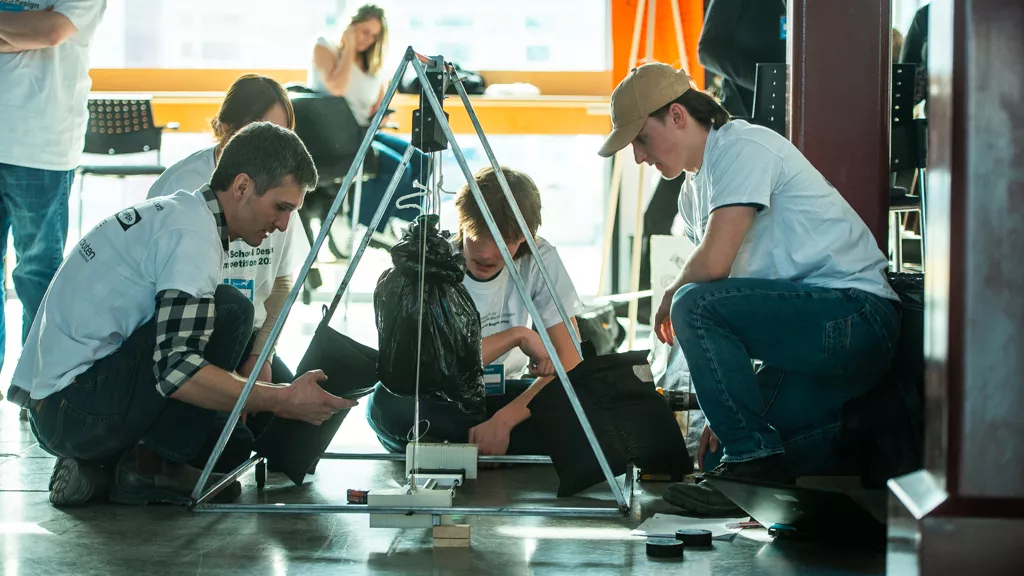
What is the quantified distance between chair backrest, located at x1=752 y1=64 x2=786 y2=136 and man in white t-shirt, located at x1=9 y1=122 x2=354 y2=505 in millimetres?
1686

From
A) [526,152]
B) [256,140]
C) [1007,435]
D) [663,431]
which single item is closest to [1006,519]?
[1007,435]

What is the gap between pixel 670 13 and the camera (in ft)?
16.0

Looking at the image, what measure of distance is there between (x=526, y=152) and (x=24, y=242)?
3797 millimetres

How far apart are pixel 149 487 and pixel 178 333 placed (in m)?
0.41

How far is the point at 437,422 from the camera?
3.02m

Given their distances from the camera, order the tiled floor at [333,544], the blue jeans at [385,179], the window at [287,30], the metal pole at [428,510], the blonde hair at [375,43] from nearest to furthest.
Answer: the tiled floor at [333,544]
the metal pole at [428,510]
the blue jeans at [385,179]
the blonde hair at [375,43]
the window at [287,30]

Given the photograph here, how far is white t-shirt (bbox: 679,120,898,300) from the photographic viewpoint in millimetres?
2551

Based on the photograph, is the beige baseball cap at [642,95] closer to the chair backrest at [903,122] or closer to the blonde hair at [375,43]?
the chair backrest at [903,122]

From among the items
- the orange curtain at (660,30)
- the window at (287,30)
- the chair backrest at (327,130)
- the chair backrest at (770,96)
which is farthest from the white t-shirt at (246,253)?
the window at (287,30)

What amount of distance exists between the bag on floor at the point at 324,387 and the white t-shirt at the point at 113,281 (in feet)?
0.94

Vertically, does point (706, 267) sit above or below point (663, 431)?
above

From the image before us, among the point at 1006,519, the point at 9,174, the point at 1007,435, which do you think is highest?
the point at 9,174

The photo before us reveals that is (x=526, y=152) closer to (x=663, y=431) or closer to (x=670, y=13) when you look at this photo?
(x=670, y=13)

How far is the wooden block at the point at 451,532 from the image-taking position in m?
2.23
